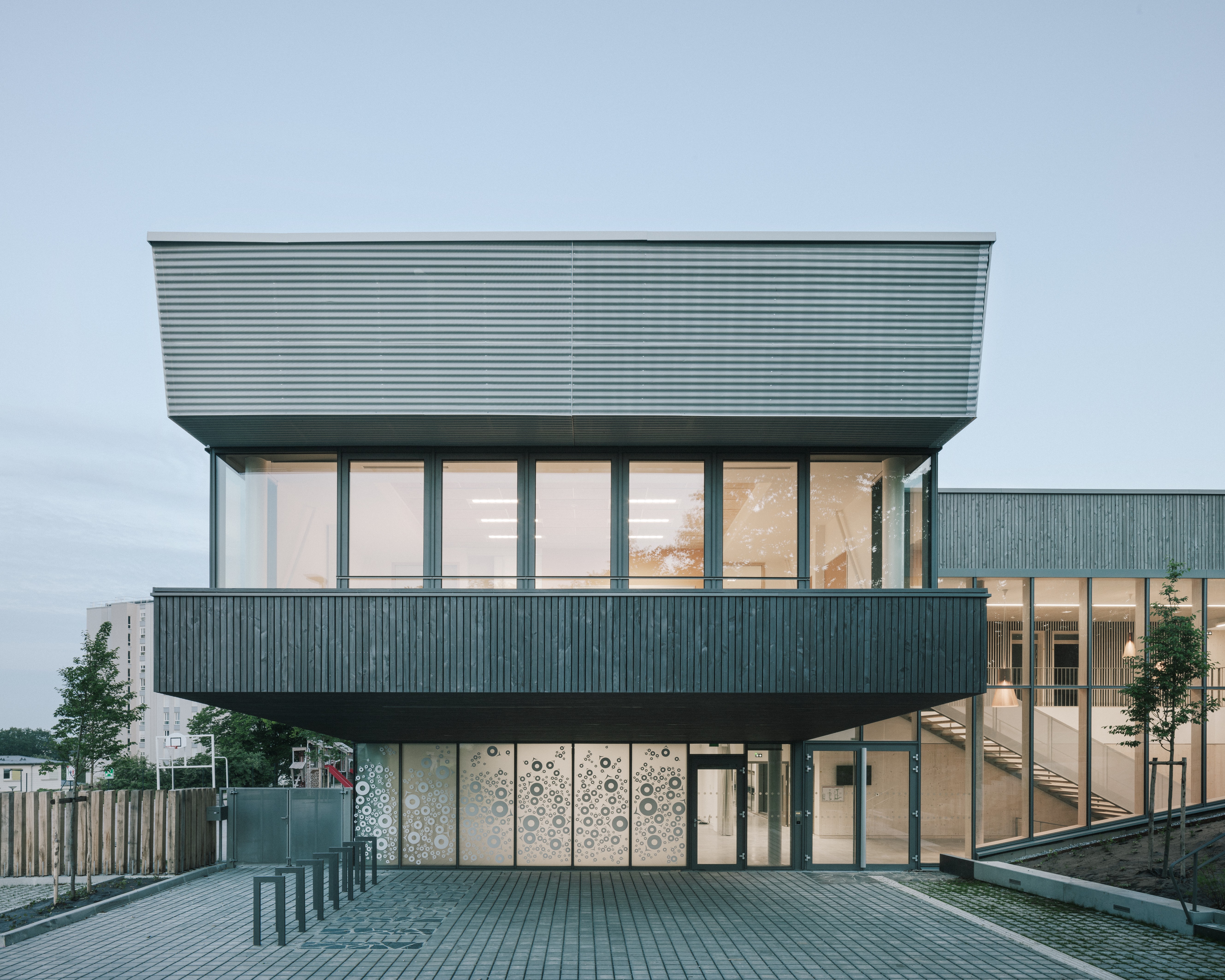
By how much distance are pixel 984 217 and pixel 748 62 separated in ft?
126

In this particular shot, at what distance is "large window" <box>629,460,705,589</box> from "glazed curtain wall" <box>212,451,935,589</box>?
0.02 metres

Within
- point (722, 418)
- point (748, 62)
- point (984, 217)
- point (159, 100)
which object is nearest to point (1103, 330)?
point (984, 217)

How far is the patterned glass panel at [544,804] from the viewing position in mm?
15125

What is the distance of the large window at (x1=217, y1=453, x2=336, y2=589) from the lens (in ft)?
39.8

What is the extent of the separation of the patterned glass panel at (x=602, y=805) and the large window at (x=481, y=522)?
4.87 metres

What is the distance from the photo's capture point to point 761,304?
10852 millimetres

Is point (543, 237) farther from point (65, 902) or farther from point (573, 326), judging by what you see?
point (65, 902)

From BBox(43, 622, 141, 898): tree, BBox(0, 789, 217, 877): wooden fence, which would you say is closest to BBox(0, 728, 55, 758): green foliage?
BBox(43, 622, 141, 898): tree

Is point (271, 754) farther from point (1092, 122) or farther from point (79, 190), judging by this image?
point (79, 190)

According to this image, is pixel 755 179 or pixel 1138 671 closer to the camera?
pixel 1138 671

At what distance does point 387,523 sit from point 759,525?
573 cm

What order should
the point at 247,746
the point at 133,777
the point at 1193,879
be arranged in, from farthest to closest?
the point at 247,746, the point at 133,777, the point at 1193,879

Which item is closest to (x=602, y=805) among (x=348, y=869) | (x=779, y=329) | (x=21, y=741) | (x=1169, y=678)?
(x=348, y=869)

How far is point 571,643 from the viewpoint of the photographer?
1016cm
